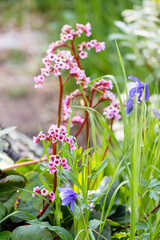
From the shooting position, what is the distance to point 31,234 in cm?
74

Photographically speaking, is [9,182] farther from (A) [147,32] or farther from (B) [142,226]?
(A) [147,32]

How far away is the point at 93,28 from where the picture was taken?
299 cm

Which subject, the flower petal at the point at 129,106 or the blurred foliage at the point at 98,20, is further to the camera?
the blurred foliage at the point at 98,20

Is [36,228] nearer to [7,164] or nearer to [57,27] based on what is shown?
[7,164]

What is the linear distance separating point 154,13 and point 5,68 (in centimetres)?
236

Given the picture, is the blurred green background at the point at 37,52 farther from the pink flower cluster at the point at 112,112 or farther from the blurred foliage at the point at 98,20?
the pink flower cluster at the point at 112,112

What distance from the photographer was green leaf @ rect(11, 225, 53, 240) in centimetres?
73

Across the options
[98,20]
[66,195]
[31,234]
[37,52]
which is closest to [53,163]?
[66,195]

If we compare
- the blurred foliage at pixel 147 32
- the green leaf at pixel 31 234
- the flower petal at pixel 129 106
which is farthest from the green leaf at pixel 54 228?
the blurred foliage at pixel 147 32

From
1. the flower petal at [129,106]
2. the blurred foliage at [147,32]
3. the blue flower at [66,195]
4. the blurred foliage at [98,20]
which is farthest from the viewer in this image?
the blurred foliage at [98,20]

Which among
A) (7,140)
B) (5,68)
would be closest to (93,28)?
(5,68)

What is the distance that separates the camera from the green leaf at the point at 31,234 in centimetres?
73

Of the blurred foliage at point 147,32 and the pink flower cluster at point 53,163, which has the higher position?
the blurred foliage at point 147,32

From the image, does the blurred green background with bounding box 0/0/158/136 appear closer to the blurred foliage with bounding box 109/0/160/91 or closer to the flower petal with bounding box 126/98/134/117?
the blurred foliage with bounding box 109/0/160/91
